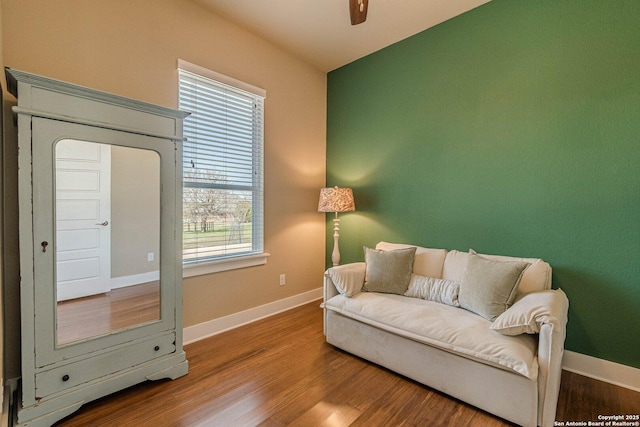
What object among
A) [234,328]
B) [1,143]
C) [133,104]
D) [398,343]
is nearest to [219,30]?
[133,104]

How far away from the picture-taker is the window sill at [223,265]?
243 cm

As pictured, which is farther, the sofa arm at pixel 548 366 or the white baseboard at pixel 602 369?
the white baseboard at pixel 602 369

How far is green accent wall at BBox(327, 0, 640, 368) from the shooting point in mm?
1900

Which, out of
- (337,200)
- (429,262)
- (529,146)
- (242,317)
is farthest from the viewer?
(337,200)

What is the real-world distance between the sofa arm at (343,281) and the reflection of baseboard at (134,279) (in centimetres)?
131

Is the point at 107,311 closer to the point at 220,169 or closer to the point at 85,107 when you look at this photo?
the point at 85,107

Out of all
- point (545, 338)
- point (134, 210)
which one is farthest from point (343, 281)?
point (134, 210)

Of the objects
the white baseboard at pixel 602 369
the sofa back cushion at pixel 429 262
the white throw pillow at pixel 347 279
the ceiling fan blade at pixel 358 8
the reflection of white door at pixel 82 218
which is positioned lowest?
the white baseboard at pixel 602 369

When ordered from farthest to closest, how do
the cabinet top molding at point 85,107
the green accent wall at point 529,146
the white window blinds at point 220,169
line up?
1. the white window blinds at point 220,169
2. the green accent wall at point 529,146
3. the cabinet top molding at point 85,107

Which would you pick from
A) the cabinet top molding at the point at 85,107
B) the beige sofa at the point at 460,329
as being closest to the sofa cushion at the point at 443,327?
the beige sofa at the point at 460,329

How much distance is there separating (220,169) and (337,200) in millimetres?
1242

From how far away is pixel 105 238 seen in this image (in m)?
1.73

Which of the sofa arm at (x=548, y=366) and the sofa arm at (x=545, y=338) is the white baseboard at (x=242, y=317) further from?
the sofa arm at (x=548, y=366)

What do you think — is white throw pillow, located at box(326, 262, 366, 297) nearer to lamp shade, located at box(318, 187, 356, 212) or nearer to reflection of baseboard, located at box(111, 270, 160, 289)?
lamp shade, located at box(318, 187, 356, 212)
